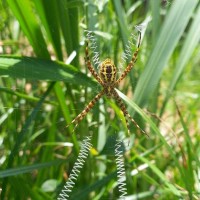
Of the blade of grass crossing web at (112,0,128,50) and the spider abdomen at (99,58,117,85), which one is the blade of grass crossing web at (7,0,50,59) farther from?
the blade of grass crossing web at (112,0,128,50)

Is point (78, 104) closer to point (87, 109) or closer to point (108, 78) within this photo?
point (87, 109)

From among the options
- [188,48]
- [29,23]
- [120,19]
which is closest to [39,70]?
[29,23]

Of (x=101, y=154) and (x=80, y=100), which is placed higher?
(x=80, y=100)

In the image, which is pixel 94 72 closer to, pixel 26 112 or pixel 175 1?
pixel 175 1

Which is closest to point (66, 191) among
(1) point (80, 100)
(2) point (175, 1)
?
(1) point (80, 100)

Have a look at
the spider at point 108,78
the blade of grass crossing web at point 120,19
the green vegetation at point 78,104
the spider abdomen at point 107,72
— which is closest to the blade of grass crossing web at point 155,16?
the green vegetation at point 78,104

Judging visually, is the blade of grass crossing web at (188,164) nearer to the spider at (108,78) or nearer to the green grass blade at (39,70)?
the spider at (108,78)
